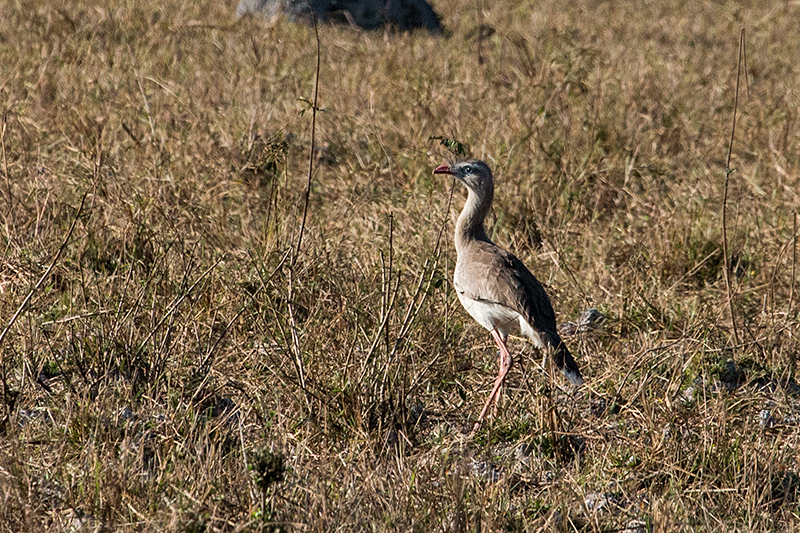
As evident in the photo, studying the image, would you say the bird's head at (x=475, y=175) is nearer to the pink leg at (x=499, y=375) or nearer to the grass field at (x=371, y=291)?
the grass field at (x=371, y=291)

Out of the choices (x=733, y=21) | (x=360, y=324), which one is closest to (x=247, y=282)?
(x=360, y=324)

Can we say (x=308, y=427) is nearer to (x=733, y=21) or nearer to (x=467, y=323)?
(x=467, y=323)

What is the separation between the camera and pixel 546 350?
3736 mm

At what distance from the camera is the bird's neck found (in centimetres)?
464

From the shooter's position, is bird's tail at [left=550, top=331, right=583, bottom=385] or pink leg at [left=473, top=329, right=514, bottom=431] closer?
pink leg at [left=473, top=329, right=514, bottom=431]

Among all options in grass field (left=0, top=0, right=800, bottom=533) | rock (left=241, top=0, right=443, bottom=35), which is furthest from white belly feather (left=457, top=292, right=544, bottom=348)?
rock (left=241, top=0, right=443, bottom=35)

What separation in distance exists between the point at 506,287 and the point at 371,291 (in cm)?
73

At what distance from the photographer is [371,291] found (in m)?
4.51

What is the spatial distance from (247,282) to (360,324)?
2.58 ft

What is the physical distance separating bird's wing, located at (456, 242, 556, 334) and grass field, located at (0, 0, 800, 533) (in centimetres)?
15

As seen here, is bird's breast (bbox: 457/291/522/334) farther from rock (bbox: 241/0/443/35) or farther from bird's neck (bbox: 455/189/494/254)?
rock (bbox: 241/0/443/35)

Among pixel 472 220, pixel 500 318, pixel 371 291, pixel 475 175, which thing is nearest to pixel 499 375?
pixel 500 318

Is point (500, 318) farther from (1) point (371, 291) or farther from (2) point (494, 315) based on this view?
(1) point (371, 291)

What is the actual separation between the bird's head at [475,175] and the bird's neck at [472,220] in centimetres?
2
